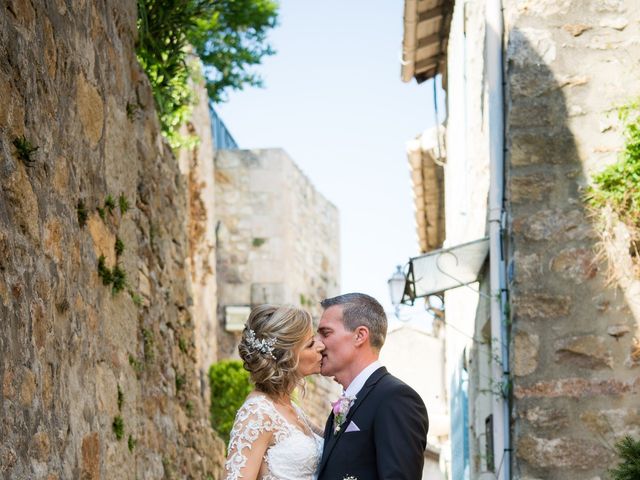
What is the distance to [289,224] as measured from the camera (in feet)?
56.6

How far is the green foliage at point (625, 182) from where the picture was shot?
6.18m

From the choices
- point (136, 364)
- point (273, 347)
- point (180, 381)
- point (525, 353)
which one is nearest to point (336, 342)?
point (273, 347)

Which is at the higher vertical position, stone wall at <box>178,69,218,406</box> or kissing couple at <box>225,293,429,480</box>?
stone wall at <box>178,69,218,406</box>

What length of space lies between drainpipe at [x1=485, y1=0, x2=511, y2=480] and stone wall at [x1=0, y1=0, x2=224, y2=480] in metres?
1.94

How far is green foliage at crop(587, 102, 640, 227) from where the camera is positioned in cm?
618

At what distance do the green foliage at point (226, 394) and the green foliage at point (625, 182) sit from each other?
336 inches

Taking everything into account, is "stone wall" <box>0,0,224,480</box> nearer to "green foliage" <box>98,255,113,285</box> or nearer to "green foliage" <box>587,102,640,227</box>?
"green foliage" <box>98,255,113,285</box>

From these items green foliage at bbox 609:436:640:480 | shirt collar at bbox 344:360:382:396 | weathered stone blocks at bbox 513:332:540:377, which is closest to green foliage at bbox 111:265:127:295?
shirt collar at bbox 344:360:382:396

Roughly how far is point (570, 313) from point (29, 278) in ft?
10.5

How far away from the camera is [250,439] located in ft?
14.1

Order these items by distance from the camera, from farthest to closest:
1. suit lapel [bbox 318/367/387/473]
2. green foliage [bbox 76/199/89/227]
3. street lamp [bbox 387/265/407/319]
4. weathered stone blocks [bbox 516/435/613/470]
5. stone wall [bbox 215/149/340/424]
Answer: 1. stone wall [bbox 215/149/340/424]
2. street lamp [bbox 387/265/407/319]
3. weathered stone blocks [bbox 516/435/613/470]
4. green foliage [bbox 76/199/89/227]
5. suit lapel [bbox 318/367/387/473]

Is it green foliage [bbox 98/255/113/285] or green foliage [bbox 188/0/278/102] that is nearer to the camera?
green foliage [bbox 98/255/113/285]

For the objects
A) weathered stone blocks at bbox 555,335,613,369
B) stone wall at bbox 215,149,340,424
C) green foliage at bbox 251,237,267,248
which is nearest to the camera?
weathered stone blocks at bbox 555,335,613,369

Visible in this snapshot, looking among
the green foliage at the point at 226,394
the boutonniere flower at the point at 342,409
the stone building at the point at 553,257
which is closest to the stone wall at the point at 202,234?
the green foliage at the point at 226,394
